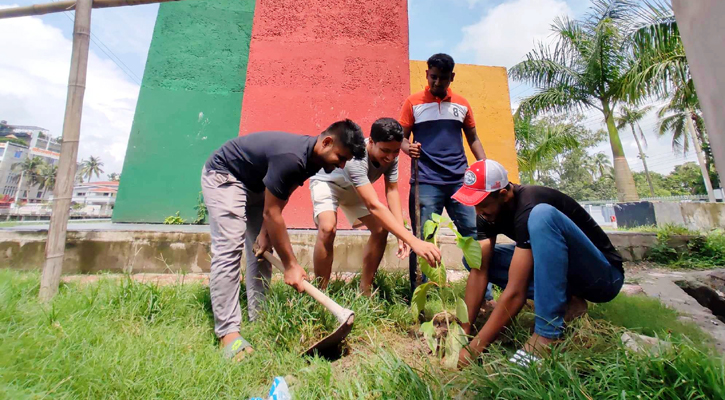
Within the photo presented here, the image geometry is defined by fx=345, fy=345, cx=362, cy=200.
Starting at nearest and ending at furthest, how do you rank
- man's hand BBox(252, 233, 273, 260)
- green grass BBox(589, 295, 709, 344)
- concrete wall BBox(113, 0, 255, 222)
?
green grass BBox(589, 295, 709, 344), man's hand BBox(252, 233, 273, 260), concrete wall BBox(113, 0, 255, 222)

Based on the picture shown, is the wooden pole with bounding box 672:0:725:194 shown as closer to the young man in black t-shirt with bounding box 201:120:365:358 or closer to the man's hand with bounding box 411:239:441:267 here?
the man's hand with bounding box 411:239:441:267

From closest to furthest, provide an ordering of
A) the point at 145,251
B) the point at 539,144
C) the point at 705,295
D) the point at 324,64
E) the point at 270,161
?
1. the point at 270,161
2. the point at 705,295
3. the point at 145,251
4. the point at 324,64
5. the point at 539,144

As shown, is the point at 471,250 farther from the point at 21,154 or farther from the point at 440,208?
the point at 21,154

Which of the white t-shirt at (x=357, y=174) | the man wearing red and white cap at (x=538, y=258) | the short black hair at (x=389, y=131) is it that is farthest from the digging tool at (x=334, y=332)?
the short black hair at (x=389, y=131)

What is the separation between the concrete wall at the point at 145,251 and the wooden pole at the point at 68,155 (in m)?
1.06

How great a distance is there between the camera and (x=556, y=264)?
1.63 meters

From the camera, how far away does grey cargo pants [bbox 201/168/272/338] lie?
212 cm

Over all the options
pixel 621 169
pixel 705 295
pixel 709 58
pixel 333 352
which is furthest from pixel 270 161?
pixel 621 169

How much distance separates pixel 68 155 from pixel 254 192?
1506 mm

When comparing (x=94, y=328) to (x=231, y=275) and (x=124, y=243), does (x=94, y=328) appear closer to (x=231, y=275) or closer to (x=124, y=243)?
(x=231, y=275)

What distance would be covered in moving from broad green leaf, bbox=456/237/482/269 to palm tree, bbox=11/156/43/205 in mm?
78883

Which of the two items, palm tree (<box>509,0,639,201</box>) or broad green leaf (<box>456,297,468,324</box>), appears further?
palm tree (<box>509,0,639,201</box>)

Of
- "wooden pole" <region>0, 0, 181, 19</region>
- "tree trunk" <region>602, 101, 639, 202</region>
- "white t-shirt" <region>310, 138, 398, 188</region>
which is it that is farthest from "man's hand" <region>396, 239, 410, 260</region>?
"tree trunk" <region>602, 101, 639, 202</region>

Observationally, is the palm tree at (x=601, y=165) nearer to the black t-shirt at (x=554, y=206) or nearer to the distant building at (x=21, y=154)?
the black t-shirt at (x=554, y=206)
